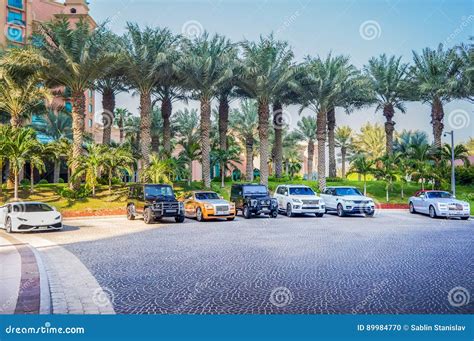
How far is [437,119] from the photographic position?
4066 centimetres

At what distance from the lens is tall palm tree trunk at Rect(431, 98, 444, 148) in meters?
40.5

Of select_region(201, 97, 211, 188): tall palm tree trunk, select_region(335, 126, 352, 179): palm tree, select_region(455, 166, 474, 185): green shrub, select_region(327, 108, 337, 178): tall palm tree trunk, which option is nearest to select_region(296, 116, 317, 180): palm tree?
select_region(335, 126, 352, 179): palm tree

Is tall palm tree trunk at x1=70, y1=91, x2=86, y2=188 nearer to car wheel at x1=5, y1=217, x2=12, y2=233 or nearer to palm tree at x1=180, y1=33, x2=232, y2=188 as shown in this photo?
palm tree at x1=180, y1=33, x2=232, y2=188

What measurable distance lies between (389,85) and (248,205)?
28.0 meters

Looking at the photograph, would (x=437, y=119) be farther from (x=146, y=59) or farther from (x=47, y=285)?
(x=47, y=285)

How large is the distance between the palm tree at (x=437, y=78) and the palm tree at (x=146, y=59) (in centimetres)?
2396

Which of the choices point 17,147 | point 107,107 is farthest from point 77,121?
point 107,107

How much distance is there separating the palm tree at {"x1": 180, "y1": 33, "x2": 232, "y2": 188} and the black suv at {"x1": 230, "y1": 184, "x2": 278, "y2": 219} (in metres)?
11.0

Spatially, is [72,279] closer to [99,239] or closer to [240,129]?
[99,239]

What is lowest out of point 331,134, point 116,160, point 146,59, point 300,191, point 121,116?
point 300,191

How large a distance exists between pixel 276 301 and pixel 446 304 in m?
2.71

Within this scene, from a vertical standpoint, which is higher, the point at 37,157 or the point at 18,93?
the point at 18,93

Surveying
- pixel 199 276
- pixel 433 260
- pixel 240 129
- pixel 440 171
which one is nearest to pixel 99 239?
pixel 199 276

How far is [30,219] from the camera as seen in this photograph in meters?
16.4
